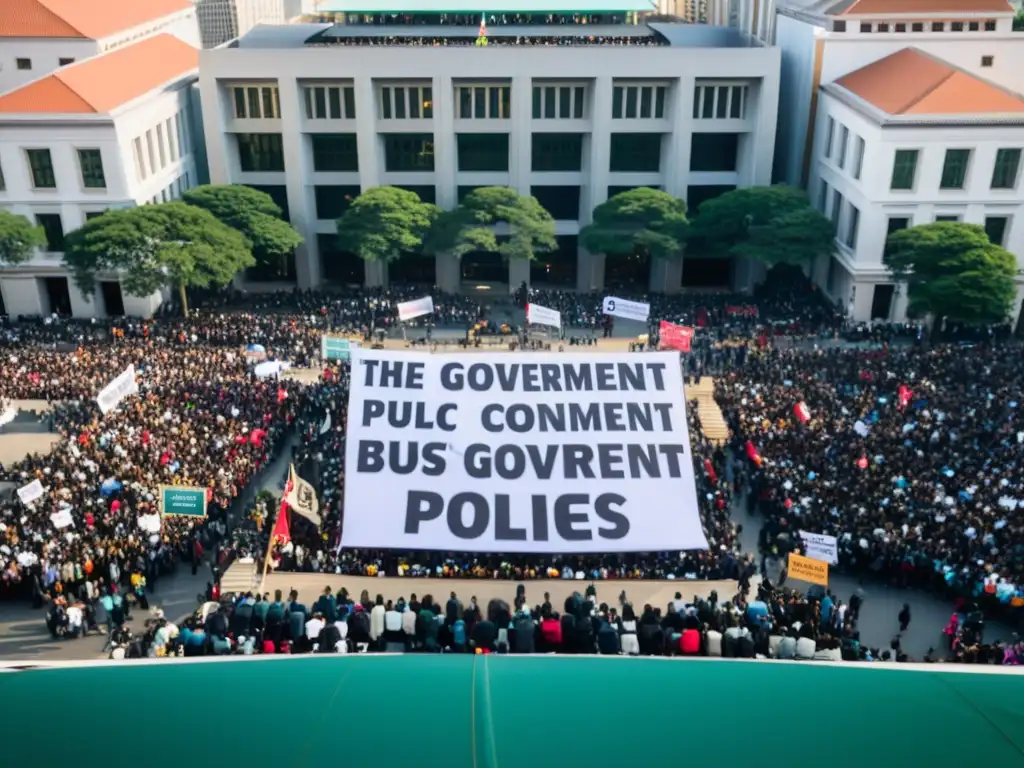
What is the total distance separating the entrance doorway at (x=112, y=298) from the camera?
45.2 metres

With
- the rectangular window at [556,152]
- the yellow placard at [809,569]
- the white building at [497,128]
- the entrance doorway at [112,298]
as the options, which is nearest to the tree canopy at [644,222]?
the white building at [497,128]

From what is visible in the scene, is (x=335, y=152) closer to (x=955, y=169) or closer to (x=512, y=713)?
(x=955, y=169)

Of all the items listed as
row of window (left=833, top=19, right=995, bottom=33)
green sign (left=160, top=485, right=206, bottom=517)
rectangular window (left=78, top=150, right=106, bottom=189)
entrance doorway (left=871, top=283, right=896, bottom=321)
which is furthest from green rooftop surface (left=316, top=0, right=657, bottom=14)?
green sign (left=160, top=485, right=206, bottom=517)

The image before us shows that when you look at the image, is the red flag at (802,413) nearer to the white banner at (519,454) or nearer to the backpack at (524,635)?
the white banner at (519,454)

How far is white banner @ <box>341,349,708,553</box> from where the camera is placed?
68.5ft

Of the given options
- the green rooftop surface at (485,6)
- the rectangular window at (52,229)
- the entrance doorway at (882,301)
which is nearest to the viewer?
the entrance doorway at (882,301)

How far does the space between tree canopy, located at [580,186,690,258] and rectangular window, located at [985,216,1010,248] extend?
44.7ft

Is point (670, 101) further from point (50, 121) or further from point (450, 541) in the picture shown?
point (450, 541)

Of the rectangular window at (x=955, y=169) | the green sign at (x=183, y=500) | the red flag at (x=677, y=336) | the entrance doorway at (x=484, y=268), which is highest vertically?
the rectangular window at (x=955, y=169)

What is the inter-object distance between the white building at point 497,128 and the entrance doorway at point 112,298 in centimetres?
790

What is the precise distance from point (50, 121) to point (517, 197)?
851 inches

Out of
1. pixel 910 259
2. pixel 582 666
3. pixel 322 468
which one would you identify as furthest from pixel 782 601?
pixel 910 259

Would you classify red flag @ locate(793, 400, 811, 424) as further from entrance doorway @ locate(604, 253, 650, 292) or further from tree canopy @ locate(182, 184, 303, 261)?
tree canopy @ locate(182, 184, 303, 261)

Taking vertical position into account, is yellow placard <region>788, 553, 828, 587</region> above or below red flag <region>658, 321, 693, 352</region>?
above
